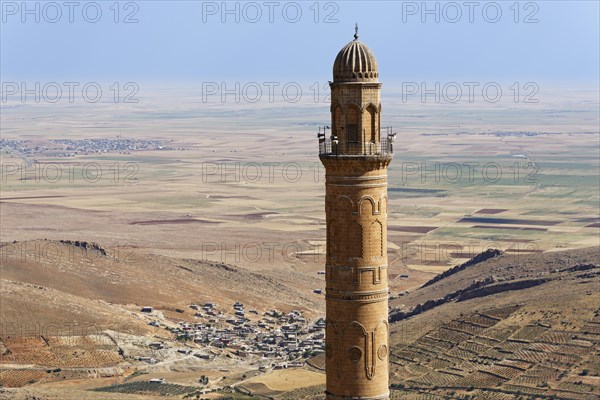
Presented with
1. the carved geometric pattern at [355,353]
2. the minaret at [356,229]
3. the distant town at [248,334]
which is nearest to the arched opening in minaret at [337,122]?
the minaret at [356,229]

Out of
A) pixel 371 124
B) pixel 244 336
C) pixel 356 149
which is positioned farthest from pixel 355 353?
pixel 244 336

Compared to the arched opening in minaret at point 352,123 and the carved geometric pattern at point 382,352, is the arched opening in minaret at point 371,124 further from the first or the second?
the carved geometric pattern at point 382,352

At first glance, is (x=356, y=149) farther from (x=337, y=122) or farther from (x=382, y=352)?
(x=382, y=352)

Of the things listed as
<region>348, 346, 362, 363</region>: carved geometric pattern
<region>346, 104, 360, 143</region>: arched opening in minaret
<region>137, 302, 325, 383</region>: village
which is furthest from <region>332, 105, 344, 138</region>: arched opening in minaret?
<region>137, 302, 325, 383</region>: village

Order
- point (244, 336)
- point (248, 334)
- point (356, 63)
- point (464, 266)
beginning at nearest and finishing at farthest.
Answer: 1. point (356, 63)
2. point (244, 336)
3. point (248, 334)
4. point (464, 266)

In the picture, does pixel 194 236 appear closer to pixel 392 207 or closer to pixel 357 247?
pixel 392 207

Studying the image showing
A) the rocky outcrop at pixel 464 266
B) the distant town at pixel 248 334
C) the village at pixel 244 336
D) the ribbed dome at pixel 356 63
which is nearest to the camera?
the ribbed dome at pixel 356 63
